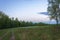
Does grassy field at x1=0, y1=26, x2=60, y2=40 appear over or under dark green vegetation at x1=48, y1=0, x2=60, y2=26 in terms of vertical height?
under

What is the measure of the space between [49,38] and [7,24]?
983 cm

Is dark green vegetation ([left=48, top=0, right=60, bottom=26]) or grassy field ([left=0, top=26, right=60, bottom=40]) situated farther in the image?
dark green vegetation ([left=48, top=0, right=60, bottom=26])

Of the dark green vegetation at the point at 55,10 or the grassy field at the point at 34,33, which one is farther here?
the dark green vegetation at the point at 55,10

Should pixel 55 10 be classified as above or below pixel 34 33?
above

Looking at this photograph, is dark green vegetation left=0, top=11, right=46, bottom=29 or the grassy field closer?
the grassy field

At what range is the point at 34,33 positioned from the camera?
20.3 metres

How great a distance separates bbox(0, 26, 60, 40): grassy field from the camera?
18719 mm

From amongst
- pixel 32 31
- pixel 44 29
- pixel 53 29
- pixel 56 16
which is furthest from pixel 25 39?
pixel 56 16

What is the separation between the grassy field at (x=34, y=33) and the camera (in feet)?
61.4

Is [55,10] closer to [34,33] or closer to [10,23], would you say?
[34,33]

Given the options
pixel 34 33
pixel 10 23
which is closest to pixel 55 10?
pixel 34 33

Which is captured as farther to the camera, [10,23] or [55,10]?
[10,23]

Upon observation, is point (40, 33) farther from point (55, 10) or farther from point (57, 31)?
point (55, 10)

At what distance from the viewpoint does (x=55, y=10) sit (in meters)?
21.8
